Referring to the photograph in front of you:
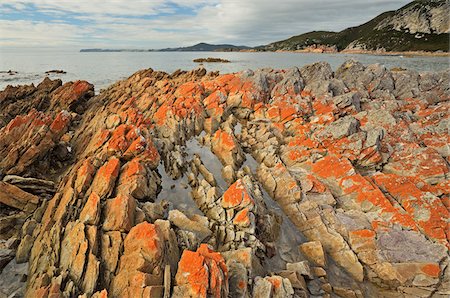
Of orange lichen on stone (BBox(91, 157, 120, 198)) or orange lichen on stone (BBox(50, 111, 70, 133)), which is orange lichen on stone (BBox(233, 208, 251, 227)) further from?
orange lichen on stone (BBox(50, 111, 70, 133))

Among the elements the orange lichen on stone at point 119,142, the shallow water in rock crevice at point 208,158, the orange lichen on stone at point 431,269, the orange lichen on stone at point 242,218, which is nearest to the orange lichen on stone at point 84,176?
the orange lichen on stone at point 119,142

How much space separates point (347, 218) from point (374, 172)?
19.4ft

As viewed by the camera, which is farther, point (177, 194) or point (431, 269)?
point (177, 194)

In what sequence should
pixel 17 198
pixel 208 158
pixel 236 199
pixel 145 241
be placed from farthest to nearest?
pixel 208 158 → pixel 17 198 → pixel 236 199 → pixel 145 241

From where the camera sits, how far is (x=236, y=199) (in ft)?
59.6

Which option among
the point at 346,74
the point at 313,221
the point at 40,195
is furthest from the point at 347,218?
the point at 346,74

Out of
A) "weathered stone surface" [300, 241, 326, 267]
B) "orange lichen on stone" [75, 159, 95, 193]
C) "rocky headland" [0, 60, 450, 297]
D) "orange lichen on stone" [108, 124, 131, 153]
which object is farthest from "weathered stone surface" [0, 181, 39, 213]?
"weathered stone surface" [300, 241, 326, 267]

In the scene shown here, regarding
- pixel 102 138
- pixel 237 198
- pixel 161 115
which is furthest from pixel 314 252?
pixel 161 115

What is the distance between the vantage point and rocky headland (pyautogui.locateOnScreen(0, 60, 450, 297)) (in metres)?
13.9

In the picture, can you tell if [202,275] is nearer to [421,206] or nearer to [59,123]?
[421,206]

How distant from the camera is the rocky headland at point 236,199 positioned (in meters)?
13.9

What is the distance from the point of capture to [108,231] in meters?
15.3

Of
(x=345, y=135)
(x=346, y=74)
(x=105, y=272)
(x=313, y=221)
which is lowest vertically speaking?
(x=313, y=221)

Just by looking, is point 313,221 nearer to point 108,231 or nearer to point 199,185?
point 199,185
